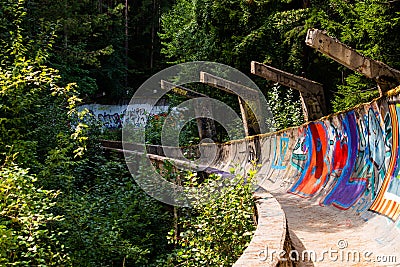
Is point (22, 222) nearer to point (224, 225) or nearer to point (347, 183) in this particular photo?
point (224, 225)

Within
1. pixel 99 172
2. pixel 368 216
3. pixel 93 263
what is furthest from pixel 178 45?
pixel 368 216

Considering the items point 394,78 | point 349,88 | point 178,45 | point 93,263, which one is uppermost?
point 178,45

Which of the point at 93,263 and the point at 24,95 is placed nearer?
the point at 93,263

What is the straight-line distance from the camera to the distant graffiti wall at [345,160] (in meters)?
5.82

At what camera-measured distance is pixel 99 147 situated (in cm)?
1507

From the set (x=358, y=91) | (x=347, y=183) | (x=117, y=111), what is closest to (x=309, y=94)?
(x=358, y=91)

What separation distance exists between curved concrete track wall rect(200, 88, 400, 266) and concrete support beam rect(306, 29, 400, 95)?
1.27ft

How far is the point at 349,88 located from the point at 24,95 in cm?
758

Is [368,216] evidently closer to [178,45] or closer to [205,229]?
[205,229]

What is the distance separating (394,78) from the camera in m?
6.41

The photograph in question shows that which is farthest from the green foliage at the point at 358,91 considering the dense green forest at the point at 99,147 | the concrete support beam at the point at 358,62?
the concrete support beam at the point at 358,62

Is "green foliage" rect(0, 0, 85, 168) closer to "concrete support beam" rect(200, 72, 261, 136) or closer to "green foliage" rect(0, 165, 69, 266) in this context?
"green foliage" rect(0, 165, 69, 266)

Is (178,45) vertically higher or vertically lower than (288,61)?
higher

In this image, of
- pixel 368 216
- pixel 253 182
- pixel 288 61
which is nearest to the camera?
pixel 368 216
